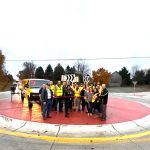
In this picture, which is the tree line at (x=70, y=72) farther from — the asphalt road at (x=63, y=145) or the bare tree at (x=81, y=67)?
the asphalt road at (x=63, y=145)

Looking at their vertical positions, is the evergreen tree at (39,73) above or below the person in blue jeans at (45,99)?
above

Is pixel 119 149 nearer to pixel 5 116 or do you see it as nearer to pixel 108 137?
pixel 108 137

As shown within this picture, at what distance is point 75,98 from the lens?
1878cm

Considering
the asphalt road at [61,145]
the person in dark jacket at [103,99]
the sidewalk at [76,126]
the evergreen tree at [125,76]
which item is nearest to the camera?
the asphalt road at [61,145]

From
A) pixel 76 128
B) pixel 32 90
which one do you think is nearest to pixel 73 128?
pixel 76 128

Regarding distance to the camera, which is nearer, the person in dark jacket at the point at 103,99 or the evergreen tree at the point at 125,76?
the person in dark jacket at the point at 103,99

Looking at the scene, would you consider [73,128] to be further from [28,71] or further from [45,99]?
[28,71]

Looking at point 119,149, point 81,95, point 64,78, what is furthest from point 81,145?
point 64,78

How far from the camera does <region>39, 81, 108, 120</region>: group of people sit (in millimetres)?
15414

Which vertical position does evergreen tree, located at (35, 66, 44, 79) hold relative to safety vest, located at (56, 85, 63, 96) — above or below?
above

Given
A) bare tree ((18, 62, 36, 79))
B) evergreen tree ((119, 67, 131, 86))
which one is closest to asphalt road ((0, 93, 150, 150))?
bare tree ((18, 62, 36, 79))

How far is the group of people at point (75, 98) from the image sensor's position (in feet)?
50.6

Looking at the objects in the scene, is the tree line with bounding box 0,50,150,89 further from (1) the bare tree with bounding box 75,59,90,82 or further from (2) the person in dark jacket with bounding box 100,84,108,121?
(2) the person in dark jacket with bounding box 100,84,108,121

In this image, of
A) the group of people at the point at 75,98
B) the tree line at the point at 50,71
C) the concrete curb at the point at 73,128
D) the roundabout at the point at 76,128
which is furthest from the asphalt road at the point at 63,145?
the tree line at the point at 50,71
